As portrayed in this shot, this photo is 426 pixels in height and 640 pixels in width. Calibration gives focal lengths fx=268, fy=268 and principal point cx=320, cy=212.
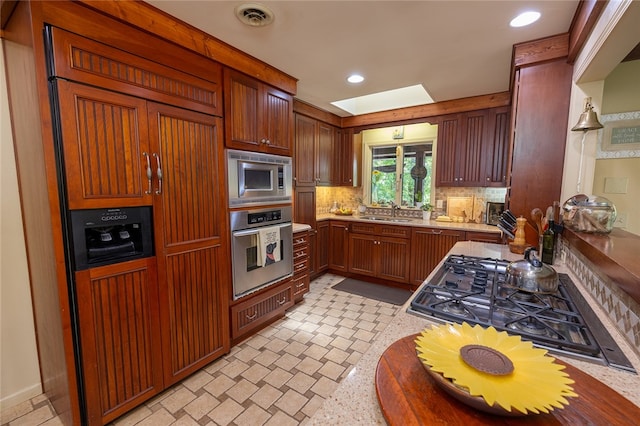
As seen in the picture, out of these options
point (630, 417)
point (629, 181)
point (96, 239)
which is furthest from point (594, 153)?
point (96, 239)

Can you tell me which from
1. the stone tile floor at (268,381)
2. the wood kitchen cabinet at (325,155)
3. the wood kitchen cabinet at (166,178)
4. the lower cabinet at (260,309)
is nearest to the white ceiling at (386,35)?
the wood kitchen cabinet at (166,178)

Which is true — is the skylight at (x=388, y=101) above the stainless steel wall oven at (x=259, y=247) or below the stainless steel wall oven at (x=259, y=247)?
above

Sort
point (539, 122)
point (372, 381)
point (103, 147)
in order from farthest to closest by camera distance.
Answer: point (539, 122), point (103, 147), point (372, 381)

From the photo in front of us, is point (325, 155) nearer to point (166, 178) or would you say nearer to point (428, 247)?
point (428, 247)

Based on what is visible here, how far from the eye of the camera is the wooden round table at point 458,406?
0.51m

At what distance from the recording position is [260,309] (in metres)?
2.49

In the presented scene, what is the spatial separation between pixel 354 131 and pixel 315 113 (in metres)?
0.81

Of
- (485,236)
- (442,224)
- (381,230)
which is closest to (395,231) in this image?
(381,230)

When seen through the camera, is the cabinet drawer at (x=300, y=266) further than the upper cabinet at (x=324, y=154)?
No

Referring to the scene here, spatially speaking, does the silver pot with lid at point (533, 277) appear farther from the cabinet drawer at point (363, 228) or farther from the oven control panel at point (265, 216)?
the cabinet drawer at point (363, 228)

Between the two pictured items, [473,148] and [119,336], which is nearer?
[119,336]

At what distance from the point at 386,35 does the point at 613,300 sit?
74.9 inches

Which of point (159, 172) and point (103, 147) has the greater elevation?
point (103, 147)

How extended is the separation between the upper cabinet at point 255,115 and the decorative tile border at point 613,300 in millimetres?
2224
